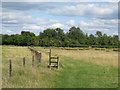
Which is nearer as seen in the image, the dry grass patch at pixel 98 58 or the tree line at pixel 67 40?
the dry grass patch at pixel 98 58

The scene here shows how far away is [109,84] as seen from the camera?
11297 mm

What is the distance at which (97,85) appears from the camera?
35.9 ft

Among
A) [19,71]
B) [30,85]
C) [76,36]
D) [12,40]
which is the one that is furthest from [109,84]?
[12,40]

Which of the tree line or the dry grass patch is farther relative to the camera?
the tree line

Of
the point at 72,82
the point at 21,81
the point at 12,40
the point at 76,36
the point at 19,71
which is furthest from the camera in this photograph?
the point at 12,40

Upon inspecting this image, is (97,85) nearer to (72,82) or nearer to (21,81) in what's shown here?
(72,82)

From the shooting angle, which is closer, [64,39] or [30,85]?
[30,85]

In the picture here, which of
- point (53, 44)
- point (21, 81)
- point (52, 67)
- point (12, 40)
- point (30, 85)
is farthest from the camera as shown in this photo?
point (12, 40)

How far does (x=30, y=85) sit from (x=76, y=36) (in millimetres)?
97489

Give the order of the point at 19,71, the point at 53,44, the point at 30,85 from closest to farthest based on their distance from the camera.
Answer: the point at 30,85, the point at 19,71, the point at 53,44

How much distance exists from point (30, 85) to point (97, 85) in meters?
2.92

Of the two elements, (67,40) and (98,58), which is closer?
(98,58)

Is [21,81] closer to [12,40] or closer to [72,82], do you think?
[72,82]

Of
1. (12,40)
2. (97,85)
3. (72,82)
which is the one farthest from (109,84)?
(12,40)
